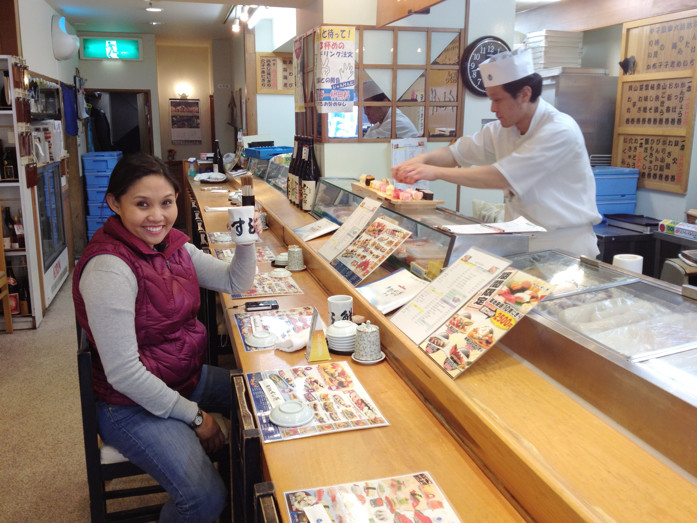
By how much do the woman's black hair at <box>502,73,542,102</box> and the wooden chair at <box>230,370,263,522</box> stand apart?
183cm

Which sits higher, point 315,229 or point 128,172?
point 128,172

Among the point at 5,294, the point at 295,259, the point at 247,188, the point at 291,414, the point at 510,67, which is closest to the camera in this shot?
the point at 291,414

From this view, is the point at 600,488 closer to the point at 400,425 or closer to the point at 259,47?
the point at 400,425

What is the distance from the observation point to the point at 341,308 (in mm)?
2127

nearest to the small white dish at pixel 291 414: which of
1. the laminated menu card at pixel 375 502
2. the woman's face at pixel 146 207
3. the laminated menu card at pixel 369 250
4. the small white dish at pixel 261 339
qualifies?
the laminated menu card at pixel 375 502

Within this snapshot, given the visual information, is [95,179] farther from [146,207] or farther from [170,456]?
[170,456]

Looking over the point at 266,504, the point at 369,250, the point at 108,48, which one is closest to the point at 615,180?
the point at 369,250

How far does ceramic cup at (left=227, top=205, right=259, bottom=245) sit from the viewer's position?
80.5 inches

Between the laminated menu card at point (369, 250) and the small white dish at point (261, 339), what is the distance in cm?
46

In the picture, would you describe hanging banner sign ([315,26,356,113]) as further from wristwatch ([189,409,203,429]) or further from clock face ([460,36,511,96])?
wristwatch ([189,409,203,429])

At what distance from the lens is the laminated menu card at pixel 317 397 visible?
154cm

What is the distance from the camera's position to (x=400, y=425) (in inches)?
61.4

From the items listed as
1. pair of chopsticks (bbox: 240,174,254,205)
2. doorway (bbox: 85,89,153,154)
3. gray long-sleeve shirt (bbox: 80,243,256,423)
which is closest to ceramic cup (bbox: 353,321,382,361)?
gray long-sleeve shirt (bbox: 80,243,256,423)

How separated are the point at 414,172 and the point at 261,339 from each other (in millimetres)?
1156
